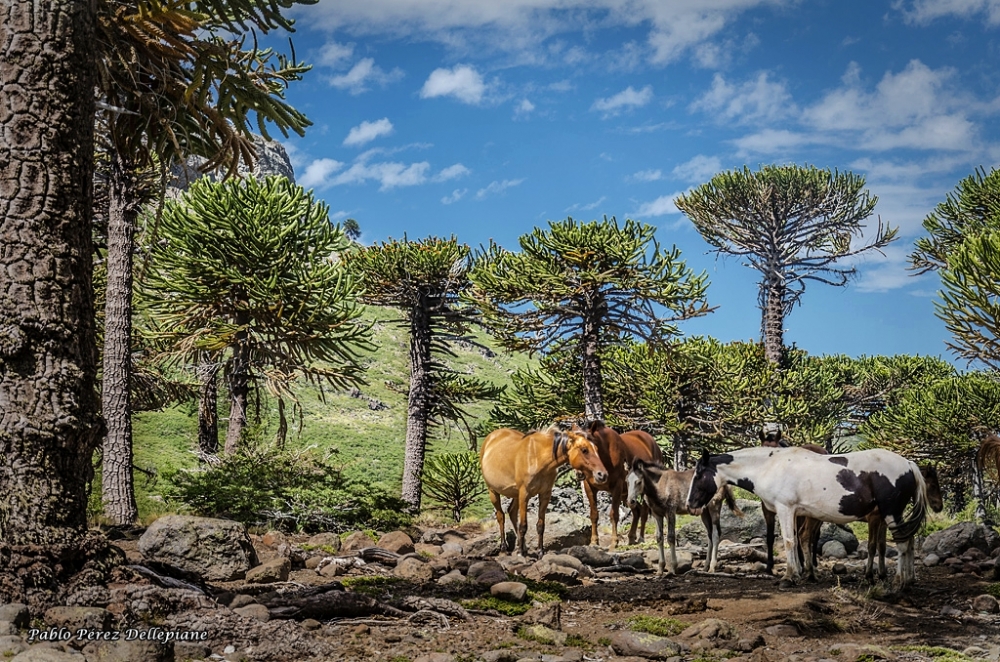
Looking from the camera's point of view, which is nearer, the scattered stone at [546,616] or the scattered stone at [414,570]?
the scattered stone at [546,616]

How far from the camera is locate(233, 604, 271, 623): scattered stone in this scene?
6684mm

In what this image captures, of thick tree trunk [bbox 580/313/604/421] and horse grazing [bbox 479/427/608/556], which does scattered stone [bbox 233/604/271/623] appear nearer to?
horse grazing [bbox 479/427/608/556]

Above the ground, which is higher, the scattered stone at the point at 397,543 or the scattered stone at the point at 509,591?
the scattered stone at the point at 509,591

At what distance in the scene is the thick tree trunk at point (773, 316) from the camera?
1299 inches

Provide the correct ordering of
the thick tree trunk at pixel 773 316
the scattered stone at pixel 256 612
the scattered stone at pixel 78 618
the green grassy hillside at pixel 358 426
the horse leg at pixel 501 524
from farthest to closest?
the green grassy hillside at pixel 358 426
the thick tree trunk at pixel 773 316
the horse leg at pixel 501 524
the scattered stone at pixel 256 612
the scattered stone at pixel 78 618

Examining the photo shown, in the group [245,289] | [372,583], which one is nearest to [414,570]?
[372,583]

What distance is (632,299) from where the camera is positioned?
2236cm

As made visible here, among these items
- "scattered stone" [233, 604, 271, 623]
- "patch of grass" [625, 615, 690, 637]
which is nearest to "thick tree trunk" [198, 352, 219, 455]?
"scattered stone" [233, 604, 271, 623]

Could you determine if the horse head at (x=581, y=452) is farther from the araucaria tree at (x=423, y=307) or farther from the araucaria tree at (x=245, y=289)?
the araucaria tree at (x=423, y=307)

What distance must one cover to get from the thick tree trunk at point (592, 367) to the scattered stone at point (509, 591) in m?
13.8

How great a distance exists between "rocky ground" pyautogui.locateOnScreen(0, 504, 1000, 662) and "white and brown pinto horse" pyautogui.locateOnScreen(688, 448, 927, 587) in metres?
0.65

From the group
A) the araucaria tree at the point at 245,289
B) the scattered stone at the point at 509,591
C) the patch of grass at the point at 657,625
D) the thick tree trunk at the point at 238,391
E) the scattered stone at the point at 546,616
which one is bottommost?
the patch of grass at the point at 657,625

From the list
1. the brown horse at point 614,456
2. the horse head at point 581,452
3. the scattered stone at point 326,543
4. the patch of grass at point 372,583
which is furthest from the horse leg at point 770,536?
the scattered stone at point 326,543

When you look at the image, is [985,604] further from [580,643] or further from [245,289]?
[245,289]
